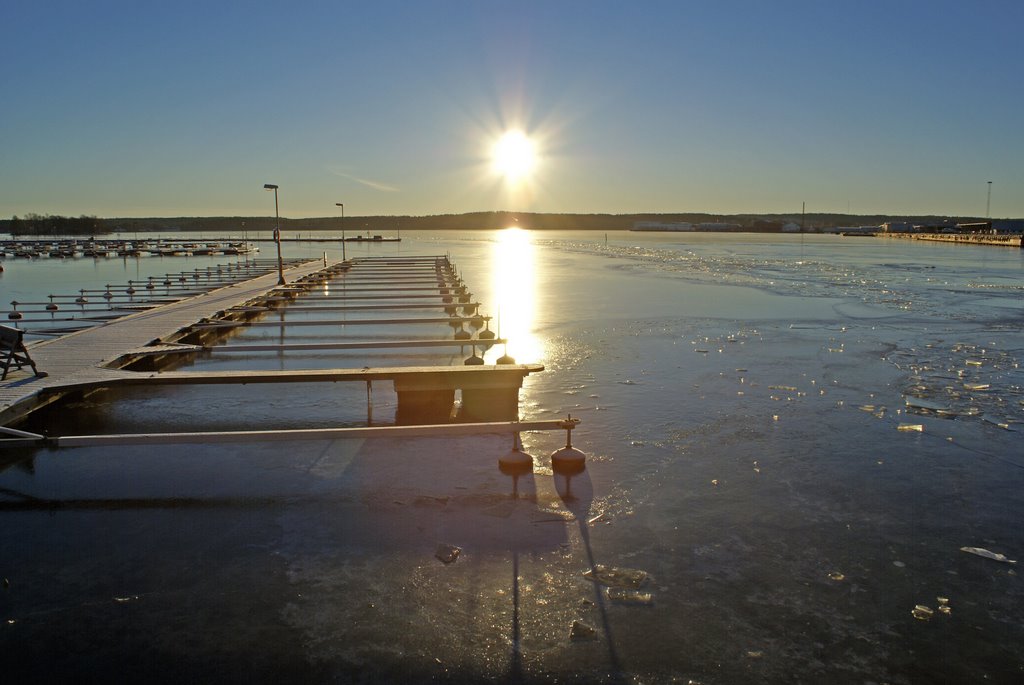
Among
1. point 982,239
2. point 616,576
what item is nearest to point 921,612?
point 616,576

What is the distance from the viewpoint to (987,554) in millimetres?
6996

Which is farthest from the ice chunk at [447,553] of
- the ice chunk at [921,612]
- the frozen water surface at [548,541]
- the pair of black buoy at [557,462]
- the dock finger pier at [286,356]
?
the ice chunk at [921,612]

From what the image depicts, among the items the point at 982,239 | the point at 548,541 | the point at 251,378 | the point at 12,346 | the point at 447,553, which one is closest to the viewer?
the point at 447,553

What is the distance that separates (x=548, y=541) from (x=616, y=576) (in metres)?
0.88

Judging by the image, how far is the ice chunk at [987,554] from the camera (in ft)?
22.5

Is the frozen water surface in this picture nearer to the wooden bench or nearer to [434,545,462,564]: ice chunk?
[434,545,462,564]: ice chunk

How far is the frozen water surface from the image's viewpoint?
17.7 ft

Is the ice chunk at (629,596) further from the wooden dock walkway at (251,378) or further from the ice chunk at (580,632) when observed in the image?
the wooden dock walkway at (251,378)

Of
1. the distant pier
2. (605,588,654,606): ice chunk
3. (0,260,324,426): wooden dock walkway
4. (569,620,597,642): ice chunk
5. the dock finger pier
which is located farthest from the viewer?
the distant pier

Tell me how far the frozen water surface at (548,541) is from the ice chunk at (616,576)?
0.14 feet

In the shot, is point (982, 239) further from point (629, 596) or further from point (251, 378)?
point (629, 596)

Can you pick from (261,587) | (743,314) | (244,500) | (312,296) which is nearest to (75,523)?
(244,500)

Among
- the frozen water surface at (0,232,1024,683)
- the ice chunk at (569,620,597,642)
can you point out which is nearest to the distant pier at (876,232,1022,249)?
the frozen water surface at (0,232,1024,683)

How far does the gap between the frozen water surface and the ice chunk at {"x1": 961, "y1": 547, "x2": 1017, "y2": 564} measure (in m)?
0.07
